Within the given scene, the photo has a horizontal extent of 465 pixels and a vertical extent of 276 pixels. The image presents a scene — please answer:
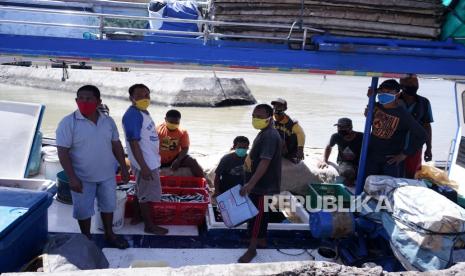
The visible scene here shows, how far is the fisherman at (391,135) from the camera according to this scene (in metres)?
4.81

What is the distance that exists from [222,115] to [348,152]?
13913 millimetres

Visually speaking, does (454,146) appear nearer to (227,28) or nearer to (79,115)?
(227,28)

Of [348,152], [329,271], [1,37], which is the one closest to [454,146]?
[348,152]

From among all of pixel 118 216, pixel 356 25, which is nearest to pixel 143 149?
pixel 118 216

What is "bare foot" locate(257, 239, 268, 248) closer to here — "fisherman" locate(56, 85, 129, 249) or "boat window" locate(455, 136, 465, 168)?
"fisherman" locate(56, 85, 129, 249)

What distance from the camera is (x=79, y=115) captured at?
403 cm

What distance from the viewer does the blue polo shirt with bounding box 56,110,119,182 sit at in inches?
157

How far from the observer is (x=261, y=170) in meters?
4.14

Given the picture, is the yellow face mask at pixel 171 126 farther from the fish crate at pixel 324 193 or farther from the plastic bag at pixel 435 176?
the plastic bag at pixel 435 176

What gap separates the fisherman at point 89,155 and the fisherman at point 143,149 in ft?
0.55

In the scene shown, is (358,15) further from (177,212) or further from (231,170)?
(177,212)

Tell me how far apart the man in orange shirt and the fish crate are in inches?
60.3

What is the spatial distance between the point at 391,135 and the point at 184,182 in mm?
2643

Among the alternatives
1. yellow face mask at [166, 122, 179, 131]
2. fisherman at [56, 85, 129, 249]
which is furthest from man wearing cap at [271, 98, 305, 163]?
fisherman at [56, 85, 129, 249]
